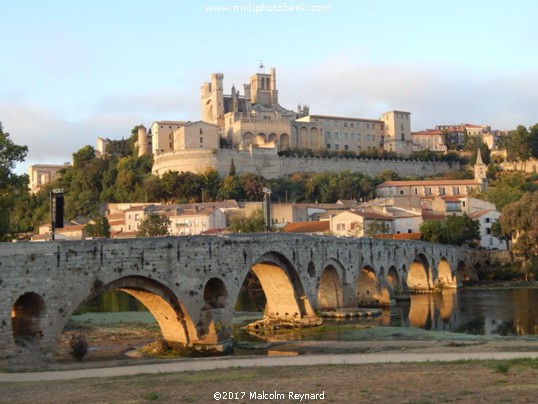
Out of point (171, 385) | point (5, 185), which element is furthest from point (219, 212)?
point (171, 385)

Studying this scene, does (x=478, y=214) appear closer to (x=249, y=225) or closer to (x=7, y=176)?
(x=249, y=225)

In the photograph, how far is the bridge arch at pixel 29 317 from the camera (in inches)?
888

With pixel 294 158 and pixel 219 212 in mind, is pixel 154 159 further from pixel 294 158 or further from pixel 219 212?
pixel 219 212

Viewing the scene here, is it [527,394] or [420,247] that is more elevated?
[420,247]

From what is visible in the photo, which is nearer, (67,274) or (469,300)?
(67,274)

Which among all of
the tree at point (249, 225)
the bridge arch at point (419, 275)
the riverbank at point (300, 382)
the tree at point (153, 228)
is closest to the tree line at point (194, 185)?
the tree at point (153, 228)

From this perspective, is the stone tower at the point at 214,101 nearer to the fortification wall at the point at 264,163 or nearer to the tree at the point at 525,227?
the fortification wall at the point at 264,163

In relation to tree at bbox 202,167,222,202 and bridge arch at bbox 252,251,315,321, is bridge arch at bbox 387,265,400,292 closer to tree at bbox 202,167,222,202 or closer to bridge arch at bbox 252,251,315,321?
bridge arch at bbox 252,251,315,321

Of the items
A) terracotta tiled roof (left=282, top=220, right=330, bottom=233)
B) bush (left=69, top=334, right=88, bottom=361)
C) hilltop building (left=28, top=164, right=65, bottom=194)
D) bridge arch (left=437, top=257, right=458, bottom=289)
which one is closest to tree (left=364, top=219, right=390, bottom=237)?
terracotta tiled roof (left=282, top=220, right=330, bottom=233)

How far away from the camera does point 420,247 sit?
202ft

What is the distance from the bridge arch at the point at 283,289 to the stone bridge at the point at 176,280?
6 cm

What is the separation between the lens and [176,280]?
90.6 feet

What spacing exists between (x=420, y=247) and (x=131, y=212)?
42551 millimetres

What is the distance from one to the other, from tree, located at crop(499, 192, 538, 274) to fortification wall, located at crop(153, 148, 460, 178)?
50483mm
